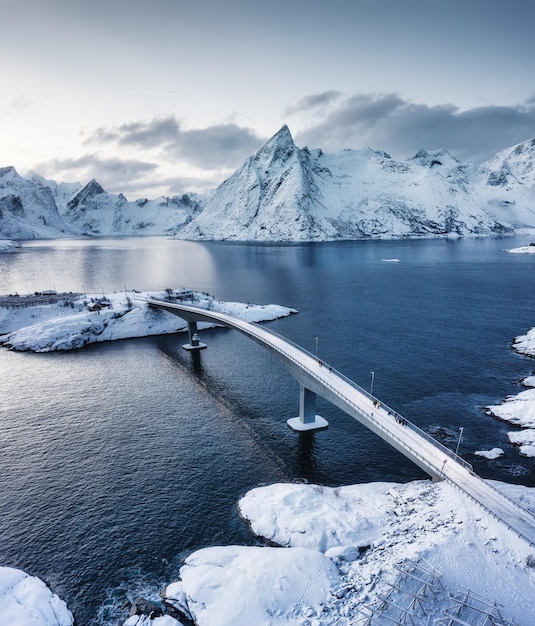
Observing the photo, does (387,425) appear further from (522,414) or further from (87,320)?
(87,320)

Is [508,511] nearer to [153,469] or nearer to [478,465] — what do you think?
[478,465]

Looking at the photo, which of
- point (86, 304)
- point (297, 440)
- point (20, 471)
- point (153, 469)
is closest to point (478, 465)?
point (297, 440)

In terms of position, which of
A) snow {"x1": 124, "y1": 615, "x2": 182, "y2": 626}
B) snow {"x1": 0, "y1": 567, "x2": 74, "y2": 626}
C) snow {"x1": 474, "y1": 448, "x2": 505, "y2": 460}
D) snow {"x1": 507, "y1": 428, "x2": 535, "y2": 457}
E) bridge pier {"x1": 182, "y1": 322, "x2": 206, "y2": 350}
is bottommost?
snow {"x1": 124, "y1": 615, "x2": 182, "y2": 626}

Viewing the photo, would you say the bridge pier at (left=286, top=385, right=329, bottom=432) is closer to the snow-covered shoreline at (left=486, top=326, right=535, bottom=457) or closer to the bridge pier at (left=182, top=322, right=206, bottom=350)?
the snow-covered shoreline at (left=486, top=326, right=535, bottom=457)

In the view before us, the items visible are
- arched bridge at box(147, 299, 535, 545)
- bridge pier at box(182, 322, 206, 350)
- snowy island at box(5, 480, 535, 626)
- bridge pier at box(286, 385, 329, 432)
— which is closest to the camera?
snowy island at box(5, 480, 535, 626)

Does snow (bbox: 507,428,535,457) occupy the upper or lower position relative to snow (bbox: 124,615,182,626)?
upper

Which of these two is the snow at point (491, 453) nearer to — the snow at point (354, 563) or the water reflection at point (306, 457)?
the snow at point (354, 563)

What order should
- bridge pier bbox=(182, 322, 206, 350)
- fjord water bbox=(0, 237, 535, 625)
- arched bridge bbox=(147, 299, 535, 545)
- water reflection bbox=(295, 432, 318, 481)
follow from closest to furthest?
arched bridge bbox=(147, 299, 535, 545) → fjord water bbox=(0, 237, 535, 625) → water reflection bbox=(295, 432, 318, 481) → bridge pier bbox=(182, 322, 206, 350)

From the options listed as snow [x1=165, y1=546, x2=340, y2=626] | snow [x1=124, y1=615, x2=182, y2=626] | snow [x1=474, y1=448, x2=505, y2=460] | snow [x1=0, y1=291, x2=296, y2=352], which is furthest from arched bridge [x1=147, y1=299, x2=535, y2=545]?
snow [x1=0, y1=291, x2=296, y2=352]
